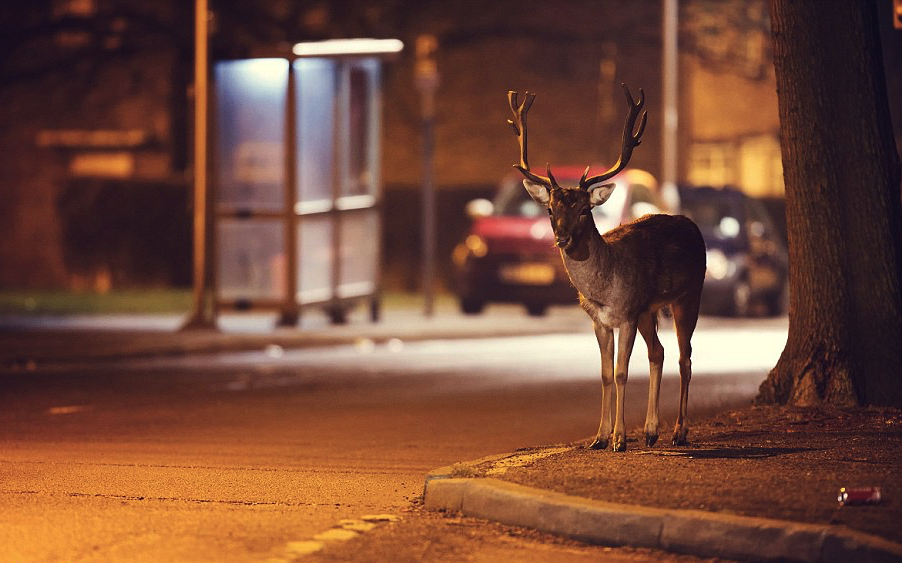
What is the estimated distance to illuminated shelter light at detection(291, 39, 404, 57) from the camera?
2219cm

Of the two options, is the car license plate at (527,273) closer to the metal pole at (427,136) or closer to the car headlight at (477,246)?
the car headlight at (477,246)

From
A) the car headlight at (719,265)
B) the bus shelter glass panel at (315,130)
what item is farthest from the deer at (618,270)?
the car headlight at (719,265)

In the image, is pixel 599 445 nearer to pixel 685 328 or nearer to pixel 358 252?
pixel 685 328

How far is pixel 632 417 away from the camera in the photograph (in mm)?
13758

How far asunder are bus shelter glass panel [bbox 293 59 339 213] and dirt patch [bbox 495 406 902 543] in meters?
11.9

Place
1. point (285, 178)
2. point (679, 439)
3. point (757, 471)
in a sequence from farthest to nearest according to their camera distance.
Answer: point (285, 178)
point (679, 439)
point (757, 471)

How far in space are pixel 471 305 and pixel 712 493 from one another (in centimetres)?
1657

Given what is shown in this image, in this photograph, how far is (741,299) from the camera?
2572 cm

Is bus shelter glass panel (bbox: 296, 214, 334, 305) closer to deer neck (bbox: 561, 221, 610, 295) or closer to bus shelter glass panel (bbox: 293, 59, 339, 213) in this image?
bus shelter glass panel (bbox: 293, 59, 339, 213)

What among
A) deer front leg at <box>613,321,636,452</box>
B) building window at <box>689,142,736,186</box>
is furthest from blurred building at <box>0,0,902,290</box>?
deer front leg at <box>613,321,636,452</box>

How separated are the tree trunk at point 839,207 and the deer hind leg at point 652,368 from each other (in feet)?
6.55

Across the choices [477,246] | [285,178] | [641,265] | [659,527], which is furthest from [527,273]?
[659,527]

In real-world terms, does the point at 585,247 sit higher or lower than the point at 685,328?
higher

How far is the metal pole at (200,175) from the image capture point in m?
21.7
